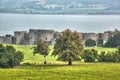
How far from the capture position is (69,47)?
65.1 meters

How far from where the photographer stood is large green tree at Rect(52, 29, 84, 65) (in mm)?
64750

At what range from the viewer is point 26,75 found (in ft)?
158

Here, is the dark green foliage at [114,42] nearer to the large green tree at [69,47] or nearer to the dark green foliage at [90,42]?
the dark green foliage at [90,42]

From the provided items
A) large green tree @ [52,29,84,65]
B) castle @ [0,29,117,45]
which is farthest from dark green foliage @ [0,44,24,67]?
castle @ [0,29,117,45]

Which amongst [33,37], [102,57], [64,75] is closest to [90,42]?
[33,37]

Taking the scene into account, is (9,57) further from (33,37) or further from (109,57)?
(33,37)

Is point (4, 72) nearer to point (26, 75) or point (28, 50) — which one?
point (26, 75)

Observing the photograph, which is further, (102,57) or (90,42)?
(90,42)

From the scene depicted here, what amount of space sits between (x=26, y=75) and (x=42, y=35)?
6879 cm

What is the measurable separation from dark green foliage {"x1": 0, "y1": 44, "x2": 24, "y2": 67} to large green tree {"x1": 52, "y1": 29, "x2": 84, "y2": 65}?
5596mm

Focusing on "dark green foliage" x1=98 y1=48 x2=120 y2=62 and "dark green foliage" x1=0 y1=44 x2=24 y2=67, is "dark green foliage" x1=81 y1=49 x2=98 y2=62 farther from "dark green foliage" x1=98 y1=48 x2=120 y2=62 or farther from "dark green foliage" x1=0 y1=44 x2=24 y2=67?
"dark green foliage" x1=0 y1=44 x2=24 y2=67

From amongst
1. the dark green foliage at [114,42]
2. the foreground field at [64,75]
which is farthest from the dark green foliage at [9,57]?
the dark green foliage at [114,42]

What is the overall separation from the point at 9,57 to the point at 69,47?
825 centimetres

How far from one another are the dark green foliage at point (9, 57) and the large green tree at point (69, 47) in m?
5.60
